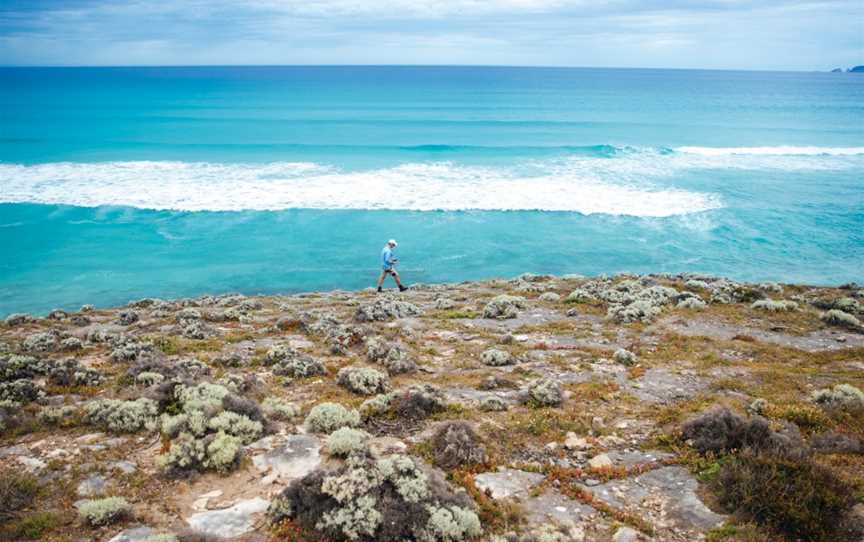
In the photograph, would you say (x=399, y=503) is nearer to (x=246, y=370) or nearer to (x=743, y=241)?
(x=246, y=370)

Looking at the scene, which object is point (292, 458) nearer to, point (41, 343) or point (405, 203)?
point (41, 343)

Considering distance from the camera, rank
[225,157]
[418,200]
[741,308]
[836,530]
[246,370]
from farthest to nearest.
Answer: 1. [225,157]
2. [418,200]
3. [741,308]
4. [246,370]
5. [836,530]

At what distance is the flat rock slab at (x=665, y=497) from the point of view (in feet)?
21.2

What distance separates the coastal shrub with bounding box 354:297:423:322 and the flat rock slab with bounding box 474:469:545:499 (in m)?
9.01

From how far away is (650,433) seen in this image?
28.0 feet

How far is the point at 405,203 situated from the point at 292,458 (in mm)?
32947

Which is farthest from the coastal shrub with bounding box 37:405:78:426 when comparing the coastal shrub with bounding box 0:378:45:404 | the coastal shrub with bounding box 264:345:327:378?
→ the coastal shrub with bounding box 264:345:327:378

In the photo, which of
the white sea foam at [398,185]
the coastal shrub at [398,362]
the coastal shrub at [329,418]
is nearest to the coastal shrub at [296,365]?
the coastal shrub at [398,362]

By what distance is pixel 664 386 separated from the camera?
1058cm

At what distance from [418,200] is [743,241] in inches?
856

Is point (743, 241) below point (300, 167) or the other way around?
below

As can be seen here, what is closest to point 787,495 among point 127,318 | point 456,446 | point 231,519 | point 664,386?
point 456,446

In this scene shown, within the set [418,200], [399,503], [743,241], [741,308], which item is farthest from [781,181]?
[399,503]

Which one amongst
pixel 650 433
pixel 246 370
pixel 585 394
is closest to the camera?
pixel 650 433
